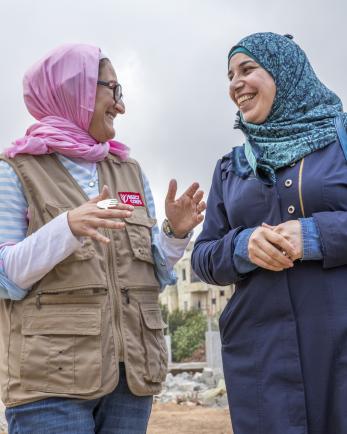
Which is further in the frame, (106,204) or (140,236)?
(140,236)

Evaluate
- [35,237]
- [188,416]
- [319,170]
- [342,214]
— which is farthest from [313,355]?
[188,416]

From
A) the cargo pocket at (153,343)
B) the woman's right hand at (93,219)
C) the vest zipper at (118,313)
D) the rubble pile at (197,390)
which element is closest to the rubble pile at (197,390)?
the rubble pile at (197,390)

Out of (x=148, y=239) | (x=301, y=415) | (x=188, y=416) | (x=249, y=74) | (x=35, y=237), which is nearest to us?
(x=301, y=415)

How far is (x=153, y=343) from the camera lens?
2768 mm

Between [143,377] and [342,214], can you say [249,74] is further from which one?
[143,377]

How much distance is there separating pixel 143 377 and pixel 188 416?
9.45 meters

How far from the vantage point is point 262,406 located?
7.86 ft

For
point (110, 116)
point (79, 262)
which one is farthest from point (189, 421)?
point (79, 262)

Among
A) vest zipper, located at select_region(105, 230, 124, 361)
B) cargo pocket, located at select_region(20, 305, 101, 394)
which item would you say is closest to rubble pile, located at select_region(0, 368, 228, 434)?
vest zipper, located at select_region(105, 230, 124, 361)

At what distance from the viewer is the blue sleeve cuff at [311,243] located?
233cm

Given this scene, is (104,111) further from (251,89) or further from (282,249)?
(282,249)

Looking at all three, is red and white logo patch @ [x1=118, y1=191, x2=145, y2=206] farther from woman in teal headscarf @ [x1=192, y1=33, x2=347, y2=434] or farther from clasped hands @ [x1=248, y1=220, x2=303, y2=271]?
clasped hands @ [x1=248, y1=220, x2=303, y2=271]

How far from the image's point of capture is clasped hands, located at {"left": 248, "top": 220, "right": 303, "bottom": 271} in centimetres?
232

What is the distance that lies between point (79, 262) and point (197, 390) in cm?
1368
